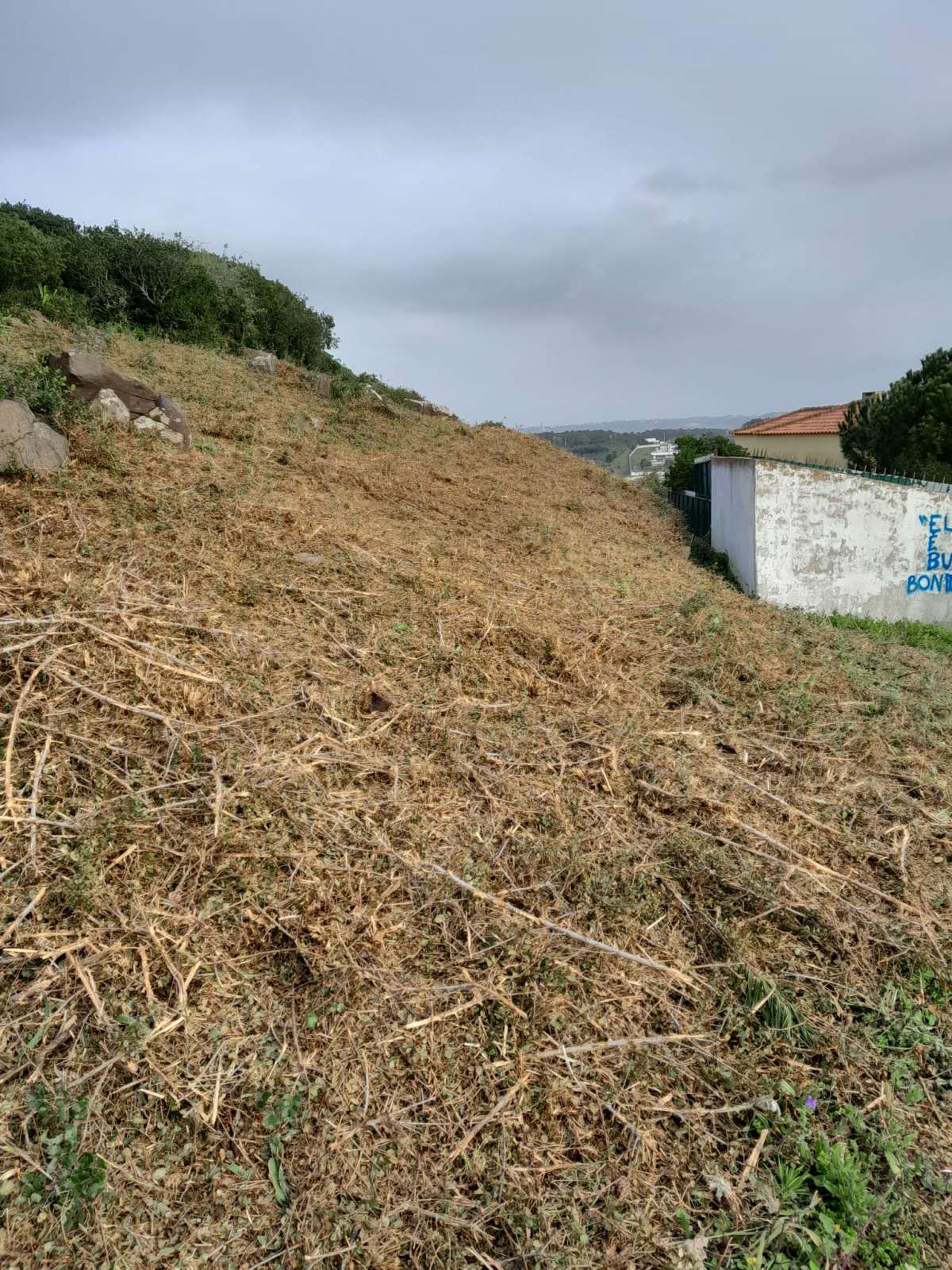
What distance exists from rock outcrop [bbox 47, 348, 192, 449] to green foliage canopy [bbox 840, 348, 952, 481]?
39.0ft

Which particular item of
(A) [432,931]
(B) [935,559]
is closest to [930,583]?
(B) [935,559]

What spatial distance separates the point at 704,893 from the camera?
9.66 feet

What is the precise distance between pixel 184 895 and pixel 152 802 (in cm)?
42

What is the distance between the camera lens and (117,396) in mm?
5918

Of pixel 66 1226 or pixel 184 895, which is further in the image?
pixel 184 895

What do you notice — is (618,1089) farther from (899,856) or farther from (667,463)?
(667,463)

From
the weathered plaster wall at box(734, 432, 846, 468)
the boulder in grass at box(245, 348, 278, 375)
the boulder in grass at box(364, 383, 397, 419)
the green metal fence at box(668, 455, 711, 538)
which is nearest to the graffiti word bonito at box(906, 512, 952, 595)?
the green metal fence at box(668, 455, 711, 538)

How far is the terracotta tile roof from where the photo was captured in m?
31.0

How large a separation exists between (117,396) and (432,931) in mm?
5159

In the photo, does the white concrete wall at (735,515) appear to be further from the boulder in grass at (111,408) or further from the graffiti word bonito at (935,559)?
the boulder in grass at (111,408)

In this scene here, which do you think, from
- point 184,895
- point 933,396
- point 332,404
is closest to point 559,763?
point 184,895

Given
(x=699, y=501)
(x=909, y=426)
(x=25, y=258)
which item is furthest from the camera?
(x=909, y=426)

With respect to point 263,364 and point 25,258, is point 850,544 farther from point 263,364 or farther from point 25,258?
point 25,258

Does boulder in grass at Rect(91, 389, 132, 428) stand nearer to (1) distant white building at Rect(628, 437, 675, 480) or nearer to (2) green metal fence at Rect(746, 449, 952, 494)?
(2) green metal fence at Rect(746, 449, 952, 494)
